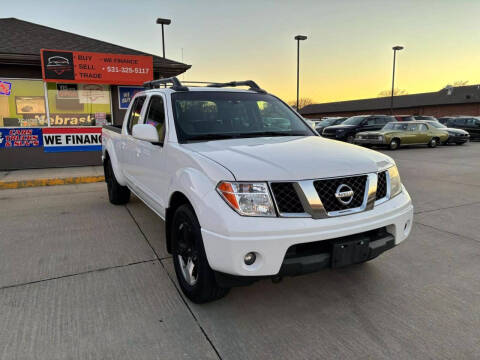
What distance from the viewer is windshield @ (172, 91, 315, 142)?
341 cm

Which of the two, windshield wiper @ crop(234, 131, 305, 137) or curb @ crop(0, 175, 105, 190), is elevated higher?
windshield wiper @ crop(234, 131, 305, 137)

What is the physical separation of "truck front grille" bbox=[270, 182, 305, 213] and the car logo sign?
0.30 m

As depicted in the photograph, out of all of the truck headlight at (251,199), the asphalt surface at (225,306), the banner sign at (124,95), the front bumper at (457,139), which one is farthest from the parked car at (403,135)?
the truck headlight at (251,199)

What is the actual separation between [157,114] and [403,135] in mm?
16418

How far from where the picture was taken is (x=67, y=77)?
9492mm

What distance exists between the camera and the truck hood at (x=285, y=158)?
7.87 ft

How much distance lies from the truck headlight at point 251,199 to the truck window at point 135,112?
2.72 metres

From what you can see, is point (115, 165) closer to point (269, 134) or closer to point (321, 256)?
point (269, 134)

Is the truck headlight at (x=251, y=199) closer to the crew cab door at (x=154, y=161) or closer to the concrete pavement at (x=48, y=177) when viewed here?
the crew cab door at (x=154, y=161)

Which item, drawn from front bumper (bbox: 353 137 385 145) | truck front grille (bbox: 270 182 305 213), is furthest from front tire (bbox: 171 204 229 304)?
front bumper (bbox: 353 137 385 145)

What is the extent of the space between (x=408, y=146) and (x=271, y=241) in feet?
64.5

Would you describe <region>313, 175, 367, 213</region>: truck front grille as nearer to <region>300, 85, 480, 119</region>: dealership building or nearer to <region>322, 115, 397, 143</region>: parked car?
<region>322, 115, 397, 143</region>: parked car

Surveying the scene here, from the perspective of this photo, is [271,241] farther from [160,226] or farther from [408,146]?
[408,146]

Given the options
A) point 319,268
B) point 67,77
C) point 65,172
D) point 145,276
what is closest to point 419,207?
point 319,268
